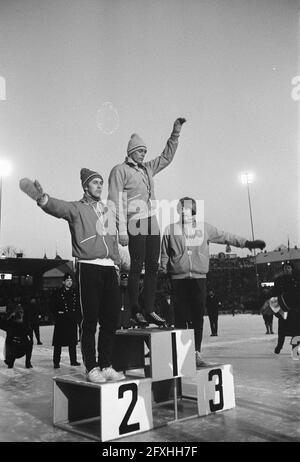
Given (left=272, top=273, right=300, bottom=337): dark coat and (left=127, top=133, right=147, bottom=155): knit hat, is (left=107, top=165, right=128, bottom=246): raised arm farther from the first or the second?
(left=272, top=273, right=300, bottom=337): dark coat

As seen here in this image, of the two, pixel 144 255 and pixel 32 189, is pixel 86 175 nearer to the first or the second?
pixel 32 189

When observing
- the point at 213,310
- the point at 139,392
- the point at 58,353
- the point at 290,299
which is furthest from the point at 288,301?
the point at 213,310

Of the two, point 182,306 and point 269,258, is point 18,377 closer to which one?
point 182,306

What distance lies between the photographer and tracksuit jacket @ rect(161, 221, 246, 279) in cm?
455

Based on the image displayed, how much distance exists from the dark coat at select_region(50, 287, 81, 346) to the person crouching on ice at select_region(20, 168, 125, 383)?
3821 millimetres

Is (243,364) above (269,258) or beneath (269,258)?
beneath

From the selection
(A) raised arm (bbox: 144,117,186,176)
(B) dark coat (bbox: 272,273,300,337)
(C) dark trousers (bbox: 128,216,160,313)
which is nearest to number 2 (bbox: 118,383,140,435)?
(C) dark trousers (bbox: 128,216,160,313)

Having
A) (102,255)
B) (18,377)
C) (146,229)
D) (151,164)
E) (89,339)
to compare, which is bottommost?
(18,377)

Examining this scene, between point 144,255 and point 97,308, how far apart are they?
886 millimetres

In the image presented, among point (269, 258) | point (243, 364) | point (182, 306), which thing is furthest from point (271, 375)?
point (269, 258)

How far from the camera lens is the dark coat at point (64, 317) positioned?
7.41m
